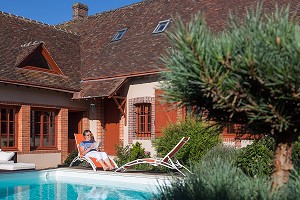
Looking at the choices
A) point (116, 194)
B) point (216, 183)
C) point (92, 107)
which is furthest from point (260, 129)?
point (92, 107)

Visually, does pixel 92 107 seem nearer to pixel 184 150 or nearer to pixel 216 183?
pixel 184 150

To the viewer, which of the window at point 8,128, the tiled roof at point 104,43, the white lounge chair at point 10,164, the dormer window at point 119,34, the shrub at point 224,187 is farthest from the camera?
the dormer window at point 119,34

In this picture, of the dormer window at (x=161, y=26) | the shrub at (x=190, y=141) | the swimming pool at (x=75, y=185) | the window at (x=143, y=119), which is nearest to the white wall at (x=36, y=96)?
the window at (x=143, y=119)

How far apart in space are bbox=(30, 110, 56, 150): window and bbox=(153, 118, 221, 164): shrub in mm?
4972

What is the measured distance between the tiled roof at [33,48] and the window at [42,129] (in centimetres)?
122

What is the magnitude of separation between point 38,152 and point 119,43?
5.59 m

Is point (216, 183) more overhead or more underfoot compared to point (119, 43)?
more underfoot

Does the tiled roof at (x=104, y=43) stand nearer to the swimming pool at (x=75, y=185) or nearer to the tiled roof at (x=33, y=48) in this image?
the tiled roof at (x=33, y=48)

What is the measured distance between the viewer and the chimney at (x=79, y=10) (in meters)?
23.1

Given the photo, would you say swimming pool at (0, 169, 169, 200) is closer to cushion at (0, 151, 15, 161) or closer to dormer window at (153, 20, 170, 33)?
cushion at (0, 151, 15, 161)

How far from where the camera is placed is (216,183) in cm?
461

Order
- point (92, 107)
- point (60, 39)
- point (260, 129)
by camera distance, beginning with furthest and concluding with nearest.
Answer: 1. point (60, 39)
2. point (92, 107)
3. point (260, 129)

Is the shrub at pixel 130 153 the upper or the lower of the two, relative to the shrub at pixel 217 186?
lower

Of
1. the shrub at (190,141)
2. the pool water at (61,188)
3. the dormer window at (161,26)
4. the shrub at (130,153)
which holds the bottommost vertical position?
the pool water at (61,188)
